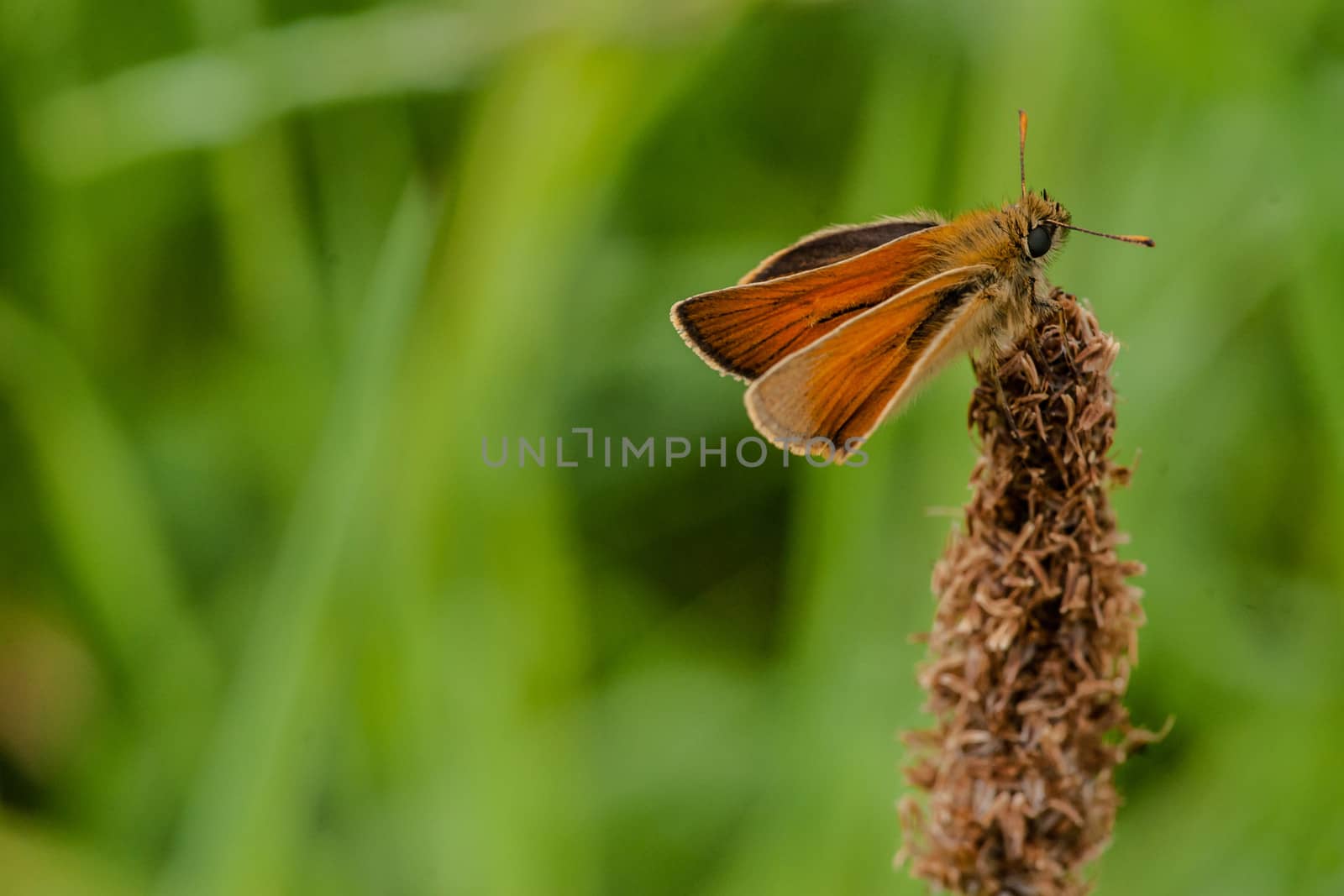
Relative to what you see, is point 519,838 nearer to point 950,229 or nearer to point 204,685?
point 204,685

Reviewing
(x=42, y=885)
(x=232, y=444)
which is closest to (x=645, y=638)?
(x=232, y=444)

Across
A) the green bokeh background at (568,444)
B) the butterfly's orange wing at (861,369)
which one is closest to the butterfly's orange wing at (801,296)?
the butterfly's orange wing at (861,369)

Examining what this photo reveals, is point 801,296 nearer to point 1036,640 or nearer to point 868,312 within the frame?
point 868,312

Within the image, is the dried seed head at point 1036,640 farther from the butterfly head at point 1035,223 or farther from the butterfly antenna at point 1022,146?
the butterfly antenna at point 1022,146

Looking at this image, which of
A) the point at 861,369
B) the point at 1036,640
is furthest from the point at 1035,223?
the point at 1036,640

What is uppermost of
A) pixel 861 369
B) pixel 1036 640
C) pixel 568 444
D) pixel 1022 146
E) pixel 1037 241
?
pixel 1022 146
